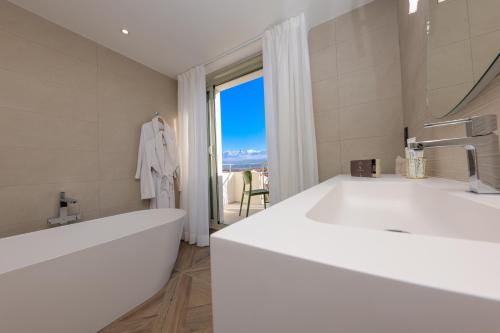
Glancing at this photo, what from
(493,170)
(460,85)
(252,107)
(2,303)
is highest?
(252,107)

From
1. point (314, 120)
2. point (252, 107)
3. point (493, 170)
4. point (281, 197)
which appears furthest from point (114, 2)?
point (252, 107)

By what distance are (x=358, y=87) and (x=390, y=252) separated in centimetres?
172

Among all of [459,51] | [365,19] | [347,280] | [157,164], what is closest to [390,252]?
[347,280]

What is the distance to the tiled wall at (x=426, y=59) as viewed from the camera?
0.55 metres

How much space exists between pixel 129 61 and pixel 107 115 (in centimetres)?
71

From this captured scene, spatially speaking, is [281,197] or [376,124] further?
[281,197]

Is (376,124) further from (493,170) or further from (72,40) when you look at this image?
(72,40)

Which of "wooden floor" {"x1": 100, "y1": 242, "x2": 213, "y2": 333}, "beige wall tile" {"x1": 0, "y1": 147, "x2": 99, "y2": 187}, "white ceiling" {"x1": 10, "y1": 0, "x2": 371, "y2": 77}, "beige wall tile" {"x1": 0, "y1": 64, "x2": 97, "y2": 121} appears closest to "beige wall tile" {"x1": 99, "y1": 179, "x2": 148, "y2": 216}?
"beige wall tile" {"x1": 0, "y1": 147, "x2": 99, "y2": 187}

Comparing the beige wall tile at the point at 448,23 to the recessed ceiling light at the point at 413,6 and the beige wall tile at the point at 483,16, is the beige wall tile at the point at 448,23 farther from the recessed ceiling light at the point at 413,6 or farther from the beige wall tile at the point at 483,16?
the recessed ceiling light at the point at 413,6

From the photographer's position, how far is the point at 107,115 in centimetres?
199

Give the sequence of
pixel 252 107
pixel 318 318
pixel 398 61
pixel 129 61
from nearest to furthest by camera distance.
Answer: pixel 318 318 < pixel 398 61 < pixel 129 61 < pixel 252 107

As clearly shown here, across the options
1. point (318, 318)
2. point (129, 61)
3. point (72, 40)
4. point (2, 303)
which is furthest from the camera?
point (129, 61)

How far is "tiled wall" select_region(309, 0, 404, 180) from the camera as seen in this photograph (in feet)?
4.85

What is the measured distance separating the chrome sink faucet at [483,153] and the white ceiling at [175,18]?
1580 mm
